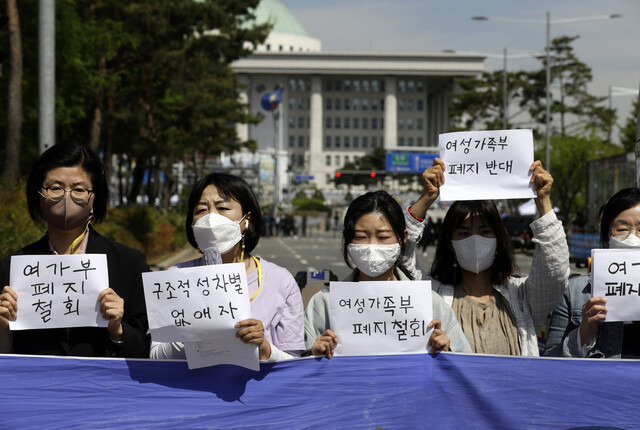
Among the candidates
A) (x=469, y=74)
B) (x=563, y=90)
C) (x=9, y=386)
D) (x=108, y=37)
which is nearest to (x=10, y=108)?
(x=108, y=37)

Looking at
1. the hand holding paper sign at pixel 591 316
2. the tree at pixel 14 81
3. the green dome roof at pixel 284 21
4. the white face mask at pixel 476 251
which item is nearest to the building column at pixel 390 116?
the green dome roof at pixel 284 21

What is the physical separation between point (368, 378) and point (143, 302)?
0.98m

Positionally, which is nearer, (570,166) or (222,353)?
(222,353)

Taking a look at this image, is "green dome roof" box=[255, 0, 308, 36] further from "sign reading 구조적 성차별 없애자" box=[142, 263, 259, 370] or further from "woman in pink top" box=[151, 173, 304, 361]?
"sign reading 구조적 성차별 없애자" box=[142, 263, 259, 370]

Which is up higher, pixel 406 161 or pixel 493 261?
pixel 406 161

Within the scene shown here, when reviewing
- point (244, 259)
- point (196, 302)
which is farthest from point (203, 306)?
point (244, 259)

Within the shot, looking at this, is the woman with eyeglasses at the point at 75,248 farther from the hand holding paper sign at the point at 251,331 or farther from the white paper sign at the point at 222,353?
the hand holding paper sign at the point at 251,331

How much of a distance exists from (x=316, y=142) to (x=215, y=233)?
483ft

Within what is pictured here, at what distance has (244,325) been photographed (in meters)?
3.38

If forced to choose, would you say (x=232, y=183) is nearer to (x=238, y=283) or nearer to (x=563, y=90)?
(x=238, y=283)

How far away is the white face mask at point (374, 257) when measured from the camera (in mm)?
3787

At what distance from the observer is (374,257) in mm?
3787

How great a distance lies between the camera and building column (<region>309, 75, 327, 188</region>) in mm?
146375

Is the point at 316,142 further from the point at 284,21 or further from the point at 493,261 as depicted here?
the point at 493,261
